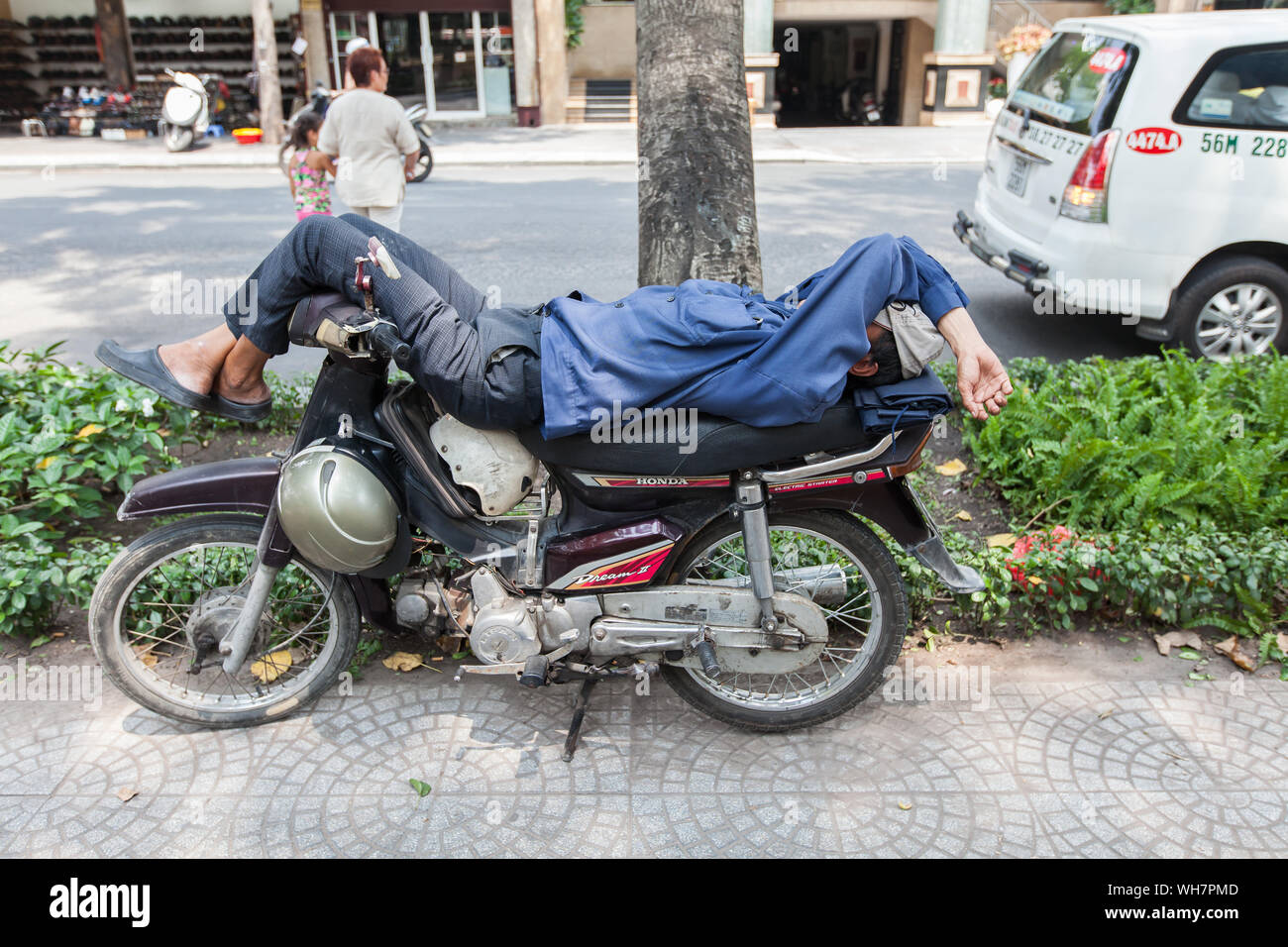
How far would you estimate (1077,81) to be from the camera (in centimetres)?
639

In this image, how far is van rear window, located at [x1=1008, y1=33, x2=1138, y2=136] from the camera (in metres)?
6.03

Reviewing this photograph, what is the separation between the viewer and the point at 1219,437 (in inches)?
161

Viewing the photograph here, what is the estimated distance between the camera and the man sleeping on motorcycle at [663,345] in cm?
277

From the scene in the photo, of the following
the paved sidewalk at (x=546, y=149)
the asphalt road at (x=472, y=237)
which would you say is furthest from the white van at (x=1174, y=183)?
the paved sidewalk at (x=546, y=149)

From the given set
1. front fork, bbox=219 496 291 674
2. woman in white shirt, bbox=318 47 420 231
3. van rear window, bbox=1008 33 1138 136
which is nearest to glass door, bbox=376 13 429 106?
woman in white shirt, bbox=318 47 420 231

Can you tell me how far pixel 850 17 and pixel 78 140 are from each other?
15892mm

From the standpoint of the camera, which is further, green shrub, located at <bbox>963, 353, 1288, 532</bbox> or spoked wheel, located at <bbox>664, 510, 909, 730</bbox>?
green shrub, located at <bbox>963, 353, 1288, 532</bbox>

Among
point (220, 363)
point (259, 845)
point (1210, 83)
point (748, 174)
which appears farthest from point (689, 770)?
point (1210, 83)

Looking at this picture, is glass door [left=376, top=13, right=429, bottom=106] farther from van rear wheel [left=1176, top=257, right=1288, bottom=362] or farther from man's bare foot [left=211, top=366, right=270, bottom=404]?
man's bare foot [left=211, top=366, right=270, bottom=404]

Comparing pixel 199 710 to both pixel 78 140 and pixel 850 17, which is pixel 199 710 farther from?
pixel 850 17

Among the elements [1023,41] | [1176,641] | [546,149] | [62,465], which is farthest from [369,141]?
[1023,41]

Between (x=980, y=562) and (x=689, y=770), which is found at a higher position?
(x=980, y=562)

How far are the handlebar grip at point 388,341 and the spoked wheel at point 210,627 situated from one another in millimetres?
760

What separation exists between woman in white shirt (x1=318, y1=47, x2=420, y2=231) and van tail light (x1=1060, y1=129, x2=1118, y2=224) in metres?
4.26
